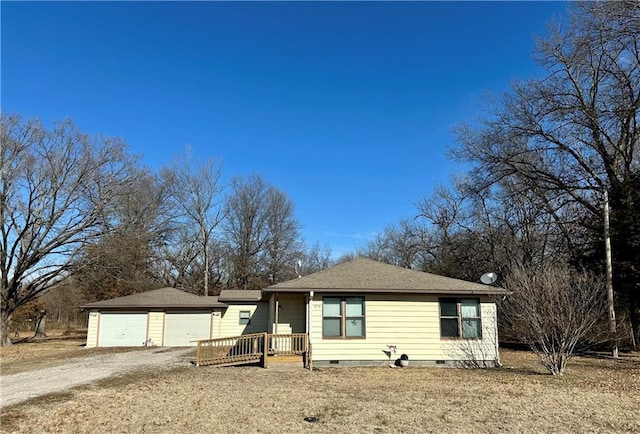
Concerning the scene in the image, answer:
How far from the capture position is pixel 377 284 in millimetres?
13336

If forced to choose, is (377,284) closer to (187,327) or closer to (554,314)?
(554,314)

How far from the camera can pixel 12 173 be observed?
75.7 ft

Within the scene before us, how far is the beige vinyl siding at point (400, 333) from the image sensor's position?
12.9 m

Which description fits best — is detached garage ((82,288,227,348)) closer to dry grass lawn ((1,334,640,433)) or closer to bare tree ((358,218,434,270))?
dry grass lawn ((1,334,640,433))

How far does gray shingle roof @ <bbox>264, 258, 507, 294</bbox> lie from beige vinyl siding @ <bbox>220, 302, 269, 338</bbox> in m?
9.83

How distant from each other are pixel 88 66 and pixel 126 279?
16698mm

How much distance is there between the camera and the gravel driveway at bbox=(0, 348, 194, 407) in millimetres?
9220

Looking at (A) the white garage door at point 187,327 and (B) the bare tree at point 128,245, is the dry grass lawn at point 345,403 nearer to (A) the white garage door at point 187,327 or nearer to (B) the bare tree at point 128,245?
(A) the white garage door at point 187,327

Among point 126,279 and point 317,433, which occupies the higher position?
point 126,279

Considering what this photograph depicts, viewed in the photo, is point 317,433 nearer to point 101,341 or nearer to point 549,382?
point 549,382

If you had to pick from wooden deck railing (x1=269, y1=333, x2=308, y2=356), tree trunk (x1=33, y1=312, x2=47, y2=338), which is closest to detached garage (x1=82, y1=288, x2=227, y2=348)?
wooden deck railing (x1=269, y1=333, x2=308, y2=356)

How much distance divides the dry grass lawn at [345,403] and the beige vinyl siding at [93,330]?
38.2ft

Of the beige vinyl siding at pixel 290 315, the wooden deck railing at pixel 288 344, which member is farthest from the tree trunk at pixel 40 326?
the wooden deck railing at pixel 288 344

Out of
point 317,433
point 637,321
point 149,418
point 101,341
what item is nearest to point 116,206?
point 101,341
